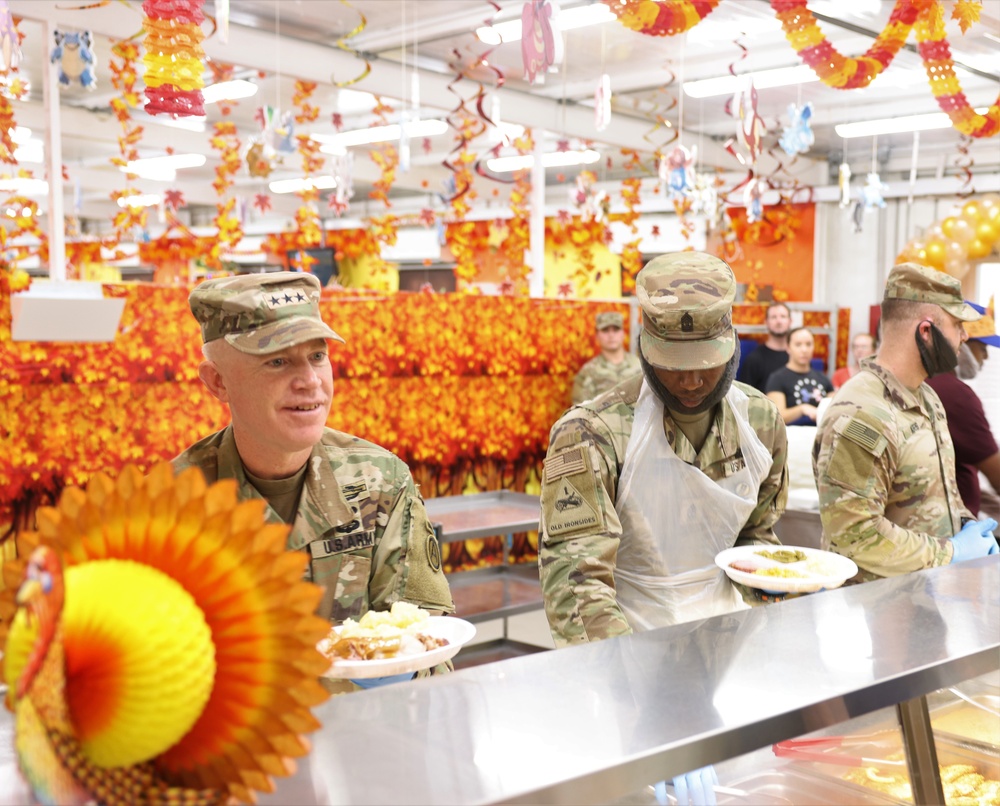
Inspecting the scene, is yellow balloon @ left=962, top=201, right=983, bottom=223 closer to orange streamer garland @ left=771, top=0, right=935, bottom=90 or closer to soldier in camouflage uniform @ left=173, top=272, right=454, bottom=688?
orange streamer garland @ left=771, top=0, right=935, bottom=90

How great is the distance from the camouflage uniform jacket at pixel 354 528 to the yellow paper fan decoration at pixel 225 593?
43.5 inches

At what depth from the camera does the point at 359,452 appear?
2.04m

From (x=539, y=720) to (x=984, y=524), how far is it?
2.21 m

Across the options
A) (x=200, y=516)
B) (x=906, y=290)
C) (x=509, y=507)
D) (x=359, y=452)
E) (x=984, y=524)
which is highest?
(x=906, y=290)

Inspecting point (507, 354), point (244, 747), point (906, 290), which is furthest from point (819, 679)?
point (507, 354)

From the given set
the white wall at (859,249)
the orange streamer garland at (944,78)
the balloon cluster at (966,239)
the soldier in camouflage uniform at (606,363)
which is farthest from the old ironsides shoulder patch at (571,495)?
the white wall at (859,249)

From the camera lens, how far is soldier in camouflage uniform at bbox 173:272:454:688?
1795 millimetres

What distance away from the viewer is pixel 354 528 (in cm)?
194

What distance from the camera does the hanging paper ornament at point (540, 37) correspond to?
390cm

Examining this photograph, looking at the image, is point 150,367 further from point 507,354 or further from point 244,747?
point 244,747

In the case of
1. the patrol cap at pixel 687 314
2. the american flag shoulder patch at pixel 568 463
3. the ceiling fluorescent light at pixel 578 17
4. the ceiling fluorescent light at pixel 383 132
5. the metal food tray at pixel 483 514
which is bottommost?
the metal food tray at pixel 483 514

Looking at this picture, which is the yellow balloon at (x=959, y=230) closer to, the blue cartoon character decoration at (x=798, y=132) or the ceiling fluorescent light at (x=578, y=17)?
the blue cartoon character decoration at (x=798, y=132)

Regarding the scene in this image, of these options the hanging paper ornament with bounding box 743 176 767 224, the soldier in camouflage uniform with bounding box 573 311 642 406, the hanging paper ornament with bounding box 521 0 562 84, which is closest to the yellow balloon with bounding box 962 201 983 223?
the hanging paper ornament with bounding box 743 176 767 224

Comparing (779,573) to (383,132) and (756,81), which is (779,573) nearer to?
(756,81)
